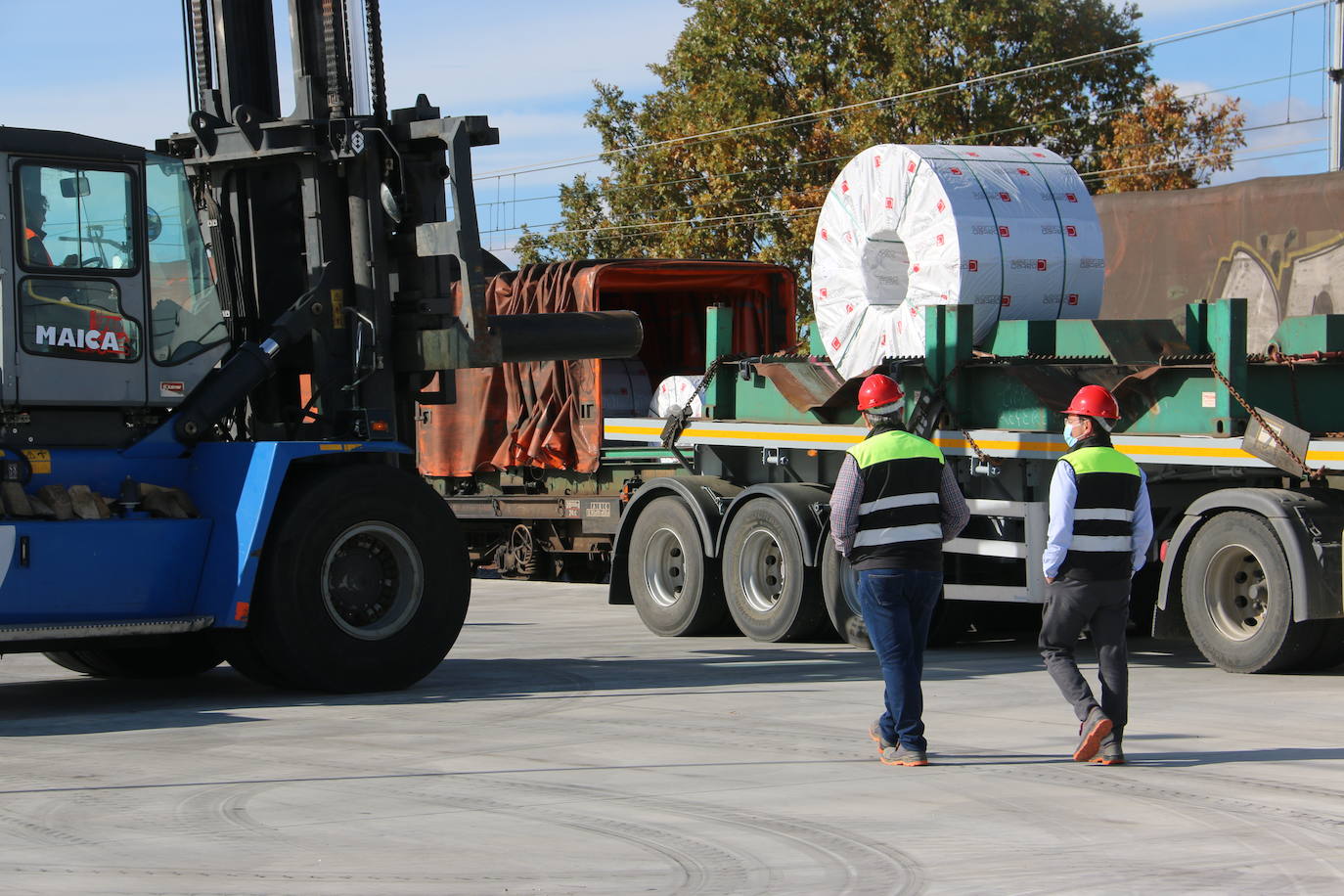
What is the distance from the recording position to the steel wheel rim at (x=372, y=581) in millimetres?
11031

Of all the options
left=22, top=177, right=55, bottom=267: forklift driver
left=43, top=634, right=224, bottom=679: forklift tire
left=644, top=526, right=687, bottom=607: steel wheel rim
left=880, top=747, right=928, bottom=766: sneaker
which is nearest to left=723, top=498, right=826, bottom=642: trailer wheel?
left=644, top=526, right=687, bottom=607: steel wheel rim

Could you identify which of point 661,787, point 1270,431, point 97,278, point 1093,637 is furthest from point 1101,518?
point 97,278

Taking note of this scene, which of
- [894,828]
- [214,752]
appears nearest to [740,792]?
[894,828]

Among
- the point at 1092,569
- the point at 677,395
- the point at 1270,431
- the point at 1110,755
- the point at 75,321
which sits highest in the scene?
the point at 75,321

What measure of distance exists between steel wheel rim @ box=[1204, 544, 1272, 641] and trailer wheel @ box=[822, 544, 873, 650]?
8.87 ft

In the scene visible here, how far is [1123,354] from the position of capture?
1249 cm

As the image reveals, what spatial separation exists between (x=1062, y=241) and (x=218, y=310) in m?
5.95

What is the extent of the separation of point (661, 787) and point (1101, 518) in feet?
8.01

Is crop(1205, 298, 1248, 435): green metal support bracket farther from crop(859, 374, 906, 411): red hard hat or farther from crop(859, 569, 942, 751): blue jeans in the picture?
crop(859, 569, 942, 751): blue jeans

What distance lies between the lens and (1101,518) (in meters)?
8.63

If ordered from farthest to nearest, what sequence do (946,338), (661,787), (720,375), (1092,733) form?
1. (720,375)
2. (946,338)
3. (1092,733)
4. (661,787)

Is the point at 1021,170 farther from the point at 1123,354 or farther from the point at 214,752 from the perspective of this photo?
the point at 214,752

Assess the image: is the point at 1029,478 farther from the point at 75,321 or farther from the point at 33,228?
the point at 33,228

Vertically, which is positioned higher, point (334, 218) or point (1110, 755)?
point (334, 218)
